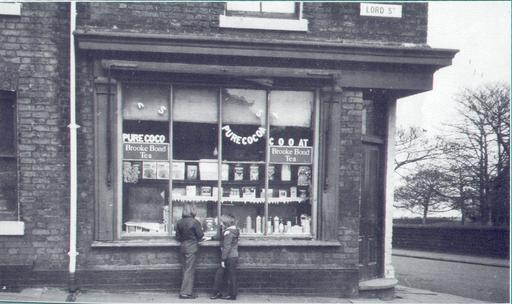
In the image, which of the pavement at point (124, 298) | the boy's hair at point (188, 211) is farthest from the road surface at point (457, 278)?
the boy's hair at point (188, 211)

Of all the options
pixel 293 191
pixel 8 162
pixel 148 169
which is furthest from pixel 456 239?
pixel 8 162

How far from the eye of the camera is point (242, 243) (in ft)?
27.2

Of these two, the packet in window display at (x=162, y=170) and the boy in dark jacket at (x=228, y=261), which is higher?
the packet in window display at (x=162, y=170)

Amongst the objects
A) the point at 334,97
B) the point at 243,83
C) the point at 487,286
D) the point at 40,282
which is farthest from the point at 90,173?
the point at 487,286

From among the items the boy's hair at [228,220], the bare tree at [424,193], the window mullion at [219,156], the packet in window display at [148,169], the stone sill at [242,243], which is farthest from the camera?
the bare tree at [424,193]

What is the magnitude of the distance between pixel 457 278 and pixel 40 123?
423 inches

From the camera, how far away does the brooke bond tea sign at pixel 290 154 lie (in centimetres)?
861

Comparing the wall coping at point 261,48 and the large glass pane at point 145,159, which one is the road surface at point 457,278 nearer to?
the wall coping at point 261,48

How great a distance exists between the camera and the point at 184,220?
26.4ft

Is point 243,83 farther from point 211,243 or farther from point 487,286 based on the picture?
point 487,286

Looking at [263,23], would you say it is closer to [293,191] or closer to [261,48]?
[261,48]

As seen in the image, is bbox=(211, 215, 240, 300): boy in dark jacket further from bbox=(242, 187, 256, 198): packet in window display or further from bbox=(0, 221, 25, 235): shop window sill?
bbox=(0, 221, 25, 235): shop window sill

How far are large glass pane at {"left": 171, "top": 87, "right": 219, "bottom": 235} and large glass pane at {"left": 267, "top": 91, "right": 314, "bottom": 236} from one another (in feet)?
2.93

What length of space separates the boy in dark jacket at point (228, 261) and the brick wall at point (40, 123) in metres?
2.21
